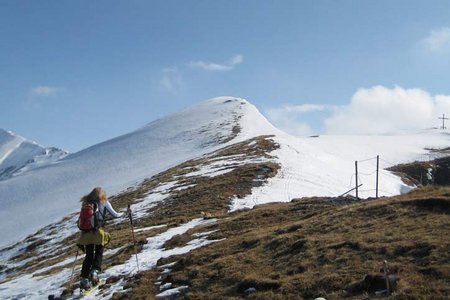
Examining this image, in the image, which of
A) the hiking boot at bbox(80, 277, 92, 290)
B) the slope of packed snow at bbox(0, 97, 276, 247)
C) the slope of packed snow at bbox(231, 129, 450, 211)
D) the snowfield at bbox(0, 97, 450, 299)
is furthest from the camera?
the slope of packed snow at bbox(0, 97, 276, 247)

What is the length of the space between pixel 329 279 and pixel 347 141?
337ft

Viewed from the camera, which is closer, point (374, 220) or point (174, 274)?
point (174, 274)

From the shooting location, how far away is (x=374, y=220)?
1406 cm

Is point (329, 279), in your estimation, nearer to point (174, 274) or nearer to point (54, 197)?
point (174, 274)

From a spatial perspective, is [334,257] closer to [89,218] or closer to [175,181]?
[89,218]

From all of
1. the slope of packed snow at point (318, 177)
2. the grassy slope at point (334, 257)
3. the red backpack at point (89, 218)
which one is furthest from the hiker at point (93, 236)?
the slope of packed snow at point (318, 177)

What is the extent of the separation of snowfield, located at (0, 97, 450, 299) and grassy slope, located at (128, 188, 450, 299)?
128 centimetres

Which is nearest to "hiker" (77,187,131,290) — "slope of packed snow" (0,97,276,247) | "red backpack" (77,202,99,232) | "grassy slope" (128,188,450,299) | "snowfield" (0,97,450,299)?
"red backpack" (77,202,99,232)

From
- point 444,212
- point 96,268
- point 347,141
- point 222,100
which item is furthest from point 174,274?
point 222,100

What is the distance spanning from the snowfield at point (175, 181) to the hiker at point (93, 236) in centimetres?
69

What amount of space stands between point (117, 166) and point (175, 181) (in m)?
39.0

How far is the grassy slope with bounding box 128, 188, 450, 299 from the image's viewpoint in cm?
931

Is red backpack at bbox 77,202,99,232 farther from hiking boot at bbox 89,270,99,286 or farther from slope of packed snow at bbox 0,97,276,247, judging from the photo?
slope of packed snow at bbox 0,97,276,247

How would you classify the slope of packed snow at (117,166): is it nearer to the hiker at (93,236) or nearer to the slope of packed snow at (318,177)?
the slope of packed snow at (318,177)
